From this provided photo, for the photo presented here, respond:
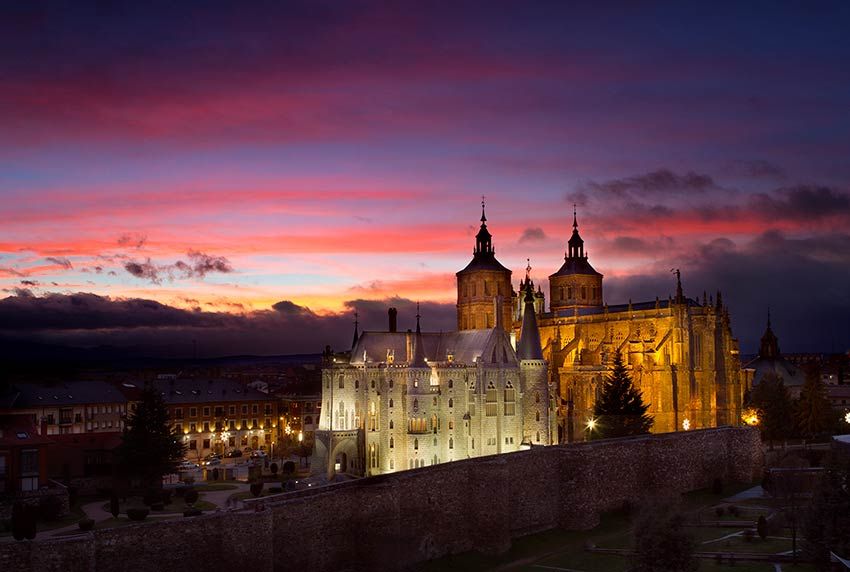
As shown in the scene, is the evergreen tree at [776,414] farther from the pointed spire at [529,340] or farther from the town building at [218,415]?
the town building at [218,415]

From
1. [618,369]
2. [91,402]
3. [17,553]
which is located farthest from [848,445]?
[91,402]

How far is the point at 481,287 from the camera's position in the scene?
10406cm

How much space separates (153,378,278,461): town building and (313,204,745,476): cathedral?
19259mm

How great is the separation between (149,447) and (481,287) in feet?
152

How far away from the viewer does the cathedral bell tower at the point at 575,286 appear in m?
118

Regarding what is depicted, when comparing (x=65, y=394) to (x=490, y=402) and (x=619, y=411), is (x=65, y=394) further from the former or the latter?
(x=619, y=411)

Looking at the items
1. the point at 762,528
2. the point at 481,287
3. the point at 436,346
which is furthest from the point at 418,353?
the point at 762,528

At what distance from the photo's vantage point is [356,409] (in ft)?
277

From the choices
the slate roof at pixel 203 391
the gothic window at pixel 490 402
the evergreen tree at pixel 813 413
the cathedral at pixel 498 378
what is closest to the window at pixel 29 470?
the cathedral at pixel 498 378

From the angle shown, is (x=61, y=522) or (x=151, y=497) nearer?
(x=61, y=522)

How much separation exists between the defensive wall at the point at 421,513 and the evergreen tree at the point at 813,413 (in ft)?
84.5

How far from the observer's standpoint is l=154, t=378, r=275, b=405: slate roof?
325 feet

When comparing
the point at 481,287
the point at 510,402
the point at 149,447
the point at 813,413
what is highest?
the point at 481,287

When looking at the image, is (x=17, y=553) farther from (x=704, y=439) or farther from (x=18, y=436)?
(x=704, y=439)
